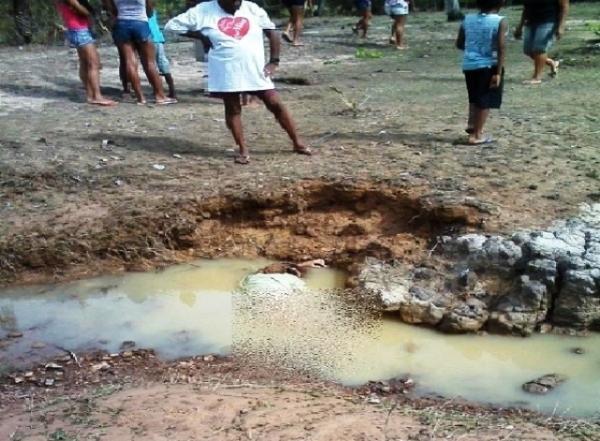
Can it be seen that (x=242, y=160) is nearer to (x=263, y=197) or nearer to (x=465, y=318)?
(x=263, y=197)

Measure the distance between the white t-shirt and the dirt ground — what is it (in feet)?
2.31

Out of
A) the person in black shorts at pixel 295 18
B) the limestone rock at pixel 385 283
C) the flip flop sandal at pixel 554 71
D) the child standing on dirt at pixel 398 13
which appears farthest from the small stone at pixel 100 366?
the child standing on dirt at pixel 398 13

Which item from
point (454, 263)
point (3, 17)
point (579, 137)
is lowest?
point (454, 263)

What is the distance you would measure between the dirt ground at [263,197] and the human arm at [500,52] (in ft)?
1.86

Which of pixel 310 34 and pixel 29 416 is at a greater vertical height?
pixel 310 34

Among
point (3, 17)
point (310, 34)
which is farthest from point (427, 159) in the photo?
point (3, 17)

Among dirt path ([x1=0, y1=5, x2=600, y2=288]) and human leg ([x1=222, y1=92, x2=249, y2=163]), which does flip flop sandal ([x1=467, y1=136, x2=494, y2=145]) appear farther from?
human leg ([x1=222, y1=92, x2=249, y2=163])

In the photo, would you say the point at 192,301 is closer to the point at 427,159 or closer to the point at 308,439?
the point at 308,439

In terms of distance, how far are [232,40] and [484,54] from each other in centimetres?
204

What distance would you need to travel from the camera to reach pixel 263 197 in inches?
→ 207

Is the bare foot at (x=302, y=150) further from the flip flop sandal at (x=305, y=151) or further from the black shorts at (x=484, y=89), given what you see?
the black shorts at (x=484, y=89)

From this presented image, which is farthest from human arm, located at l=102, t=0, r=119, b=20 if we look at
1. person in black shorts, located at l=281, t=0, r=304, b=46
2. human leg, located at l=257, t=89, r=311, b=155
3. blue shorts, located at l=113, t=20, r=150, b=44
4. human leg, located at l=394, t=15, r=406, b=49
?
human leg, located at l=394, t=15, r=406, b=49

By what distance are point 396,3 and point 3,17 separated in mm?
8957

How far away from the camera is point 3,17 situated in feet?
51.9
